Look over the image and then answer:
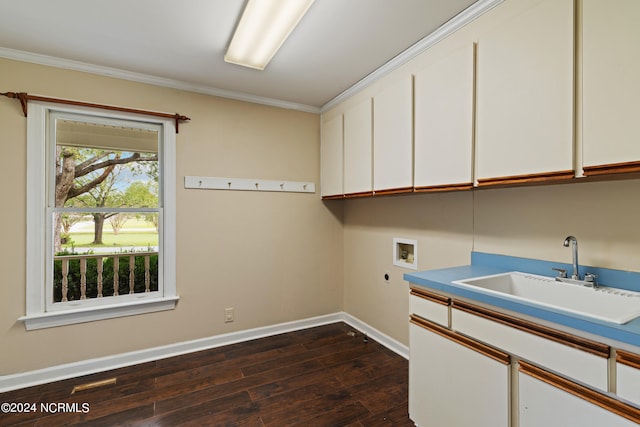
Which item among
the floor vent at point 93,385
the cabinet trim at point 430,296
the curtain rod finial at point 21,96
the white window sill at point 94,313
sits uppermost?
the curtain rod finial at point 21,96

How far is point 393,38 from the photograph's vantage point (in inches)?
81.1

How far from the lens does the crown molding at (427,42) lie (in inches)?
67.2

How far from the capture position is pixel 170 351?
2641 millimetres

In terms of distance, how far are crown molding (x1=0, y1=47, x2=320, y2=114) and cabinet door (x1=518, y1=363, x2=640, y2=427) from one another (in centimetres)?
294

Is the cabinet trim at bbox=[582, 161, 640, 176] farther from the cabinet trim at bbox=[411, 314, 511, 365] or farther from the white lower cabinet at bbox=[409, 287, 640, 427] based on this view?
the cabinet trim at bbox=[411, 314, 511, 365]

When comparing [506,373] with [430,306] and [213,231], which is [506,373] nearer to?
[430,306]

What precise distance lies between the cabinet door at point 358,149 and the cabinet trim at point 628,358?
179cm

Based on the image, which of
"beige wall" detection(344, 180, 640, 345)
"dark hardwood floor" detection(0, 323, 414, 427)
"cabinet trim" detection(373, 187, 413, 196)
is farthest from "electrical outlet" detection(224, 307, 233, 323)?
"cabinet trim" detection(373, 187, 413, 196)

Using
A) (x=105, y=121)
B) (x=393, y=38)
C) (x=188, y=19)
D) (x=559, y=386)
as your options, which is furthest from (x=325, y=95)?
(x=559, y=386)

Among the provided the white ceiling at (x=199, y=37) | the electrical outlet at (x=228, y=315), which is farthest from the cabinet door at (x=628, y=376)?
the electrical outlet at (x=228, y=315)

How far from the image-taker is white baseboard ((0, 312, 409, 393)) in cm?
220

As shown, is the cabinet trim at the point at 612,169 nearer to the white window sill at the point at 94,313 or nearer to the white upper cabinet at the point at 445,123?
the white upper cabinet at the point at 445,123

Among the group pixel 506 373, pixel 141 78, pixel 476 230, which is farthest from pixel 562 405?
pixel 141 78

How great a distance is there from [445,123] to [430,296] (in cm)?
107
